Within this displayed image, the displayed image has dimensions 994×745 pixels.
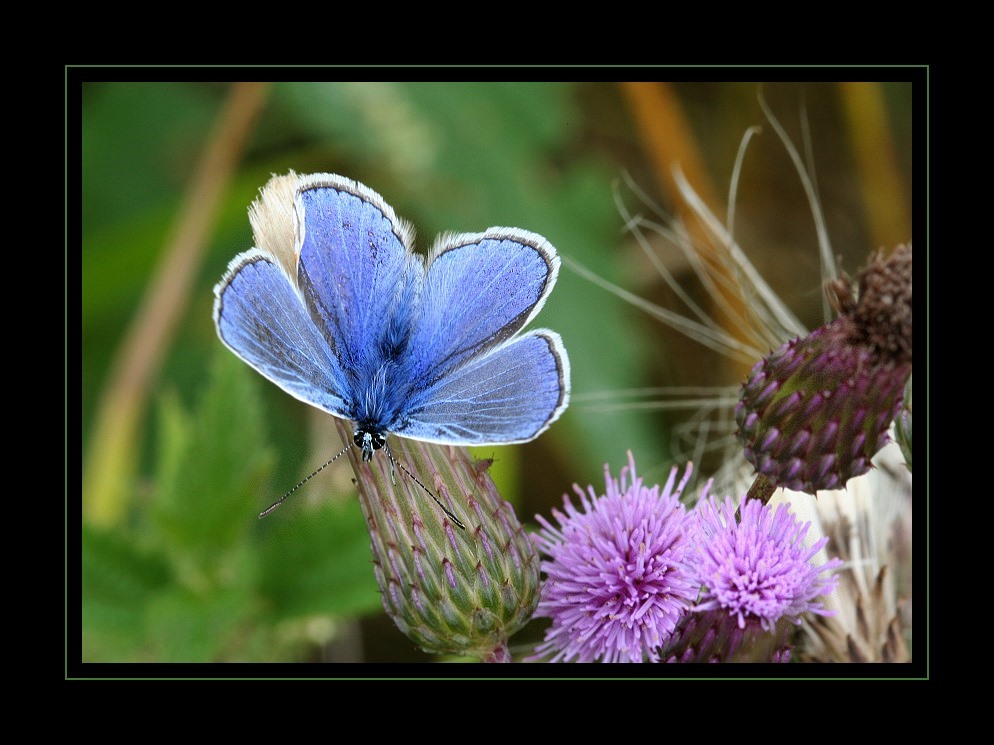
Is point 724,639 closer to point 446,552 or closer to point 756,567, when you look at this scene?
point 756,567

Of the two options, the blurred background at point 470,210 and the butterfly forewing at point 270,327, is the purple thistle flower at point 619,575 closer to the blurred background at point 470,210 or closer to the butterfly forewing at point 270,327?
the butterfly forewing at point 270,327

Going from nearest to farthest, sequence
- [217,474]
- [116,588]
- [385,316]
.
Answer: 1. [385,316]
2. [217,474]
3. [116,588]

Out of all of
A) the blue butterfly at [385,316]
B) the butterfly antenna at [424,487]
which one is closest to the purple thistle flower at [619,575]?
the butterfly antenna at [424,487]

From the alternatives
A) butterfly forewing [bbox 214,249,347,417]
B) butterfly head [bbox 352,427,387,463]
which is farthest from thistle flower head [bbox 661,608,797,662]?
butterfly forewing [bbox 214,249,347,417]

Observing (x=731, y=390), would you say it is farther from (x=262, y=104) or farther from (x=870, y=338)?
(x=262, y=104)

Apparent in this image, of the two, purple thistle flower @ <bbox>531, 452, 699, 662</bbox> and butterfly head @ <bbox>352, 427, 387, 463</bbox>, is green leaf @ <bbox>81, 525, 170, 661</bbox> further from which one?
purple thistle flower @ <bbox>531, 452, 699, 662</bbox>

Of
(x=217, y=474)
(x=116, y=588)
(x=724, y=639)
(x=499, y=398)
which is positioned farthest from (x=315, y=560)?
(x=724, y=639)
